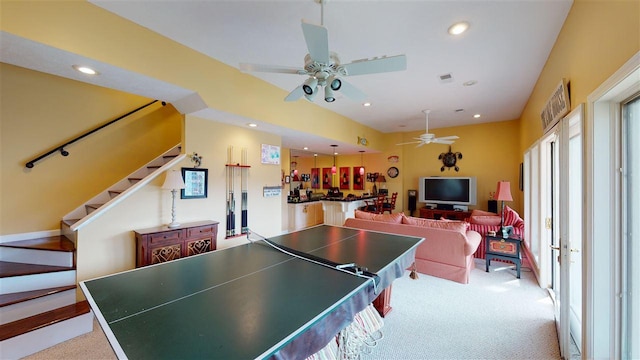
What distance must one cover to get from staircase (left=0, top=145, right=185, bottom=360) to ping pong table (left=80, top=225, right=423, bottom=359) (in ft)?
4.53

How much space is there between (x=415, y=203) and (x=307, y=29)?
6.97 metres

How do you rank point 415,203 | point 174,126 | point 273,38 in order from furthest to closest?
point 415,203
point 174,126
point 273,38

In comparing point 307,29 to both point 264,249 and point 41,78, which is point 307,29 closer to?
point 264,249

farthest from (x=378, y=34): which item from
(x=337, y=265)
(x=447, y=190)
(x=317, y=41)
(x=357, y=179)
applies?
(x=357, y=179)

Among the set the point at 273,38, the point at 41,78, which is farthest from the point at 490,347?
the point at 41,78

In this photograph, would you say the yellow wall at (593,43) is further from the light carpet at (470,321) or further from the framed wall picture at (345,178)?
the framed wall picture at (345,178)

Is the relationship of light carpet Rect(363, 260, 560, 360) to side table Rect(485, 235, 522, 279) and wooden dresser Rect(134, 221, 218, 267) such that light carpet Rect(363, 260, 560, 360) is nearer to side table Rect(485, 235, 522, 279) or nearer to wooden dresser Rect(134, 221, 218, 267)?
side table Rect(485, 235, 522, 279)

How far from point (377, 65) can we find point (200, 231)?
3088mm

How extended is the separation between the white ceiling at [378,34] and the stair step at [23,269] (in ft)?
6.77

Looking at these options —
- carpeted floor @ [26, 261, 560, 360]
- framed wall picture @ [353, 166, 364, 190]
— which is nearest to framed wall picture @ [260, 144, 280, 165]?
carpeted floor @ [26, 261, 560, 360]

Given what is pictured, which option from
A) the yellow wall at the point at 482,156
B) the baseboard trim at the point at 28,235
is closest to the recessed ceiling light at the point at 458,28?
the yellow wall at the point at 482,156

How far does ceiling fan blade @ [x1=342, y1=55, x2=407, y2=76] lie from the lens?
1853 mm

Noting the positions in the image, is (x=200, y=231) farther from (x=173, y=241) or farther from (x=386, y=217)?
(x=386, y=217)

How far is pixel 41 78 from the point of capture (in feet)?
10.8
